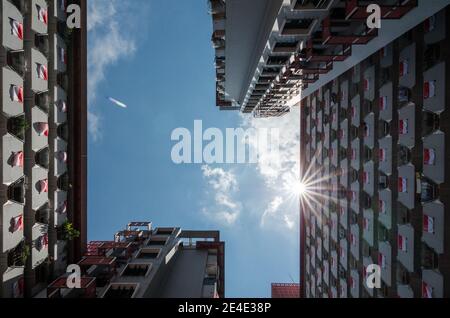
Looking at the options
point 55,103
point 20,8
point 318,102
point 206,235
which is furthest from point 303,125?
point 20,8

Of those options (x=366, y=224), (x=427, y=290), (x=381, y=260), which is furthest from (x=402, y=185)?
(x=381, y=260)

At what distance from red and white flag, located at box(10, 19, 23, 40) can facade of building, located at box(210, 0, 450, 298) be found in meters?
15.5

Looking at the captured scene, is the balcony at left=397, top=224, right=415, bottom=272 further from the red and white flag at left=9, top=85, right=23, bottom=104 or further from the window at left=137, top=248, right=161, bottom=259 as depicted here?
the red and white flag at left=9, top=85, right=23, bottom=104

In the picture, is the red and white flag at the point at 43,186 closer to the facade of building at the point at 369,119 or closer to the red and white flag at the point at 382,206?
the facade of building at the point at 369,119

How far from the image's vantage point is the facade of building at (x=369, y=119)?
15.7 metres

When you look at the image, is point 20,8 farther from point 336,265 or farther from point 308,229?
point 308,229

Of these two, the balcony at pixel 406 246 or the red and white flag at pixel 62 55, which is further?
the red and white flag at pixel 62 55

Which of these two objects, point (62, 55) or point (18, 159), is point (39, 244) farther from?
point (62, 55)

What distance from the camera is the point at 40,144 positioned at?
18984 millimetres

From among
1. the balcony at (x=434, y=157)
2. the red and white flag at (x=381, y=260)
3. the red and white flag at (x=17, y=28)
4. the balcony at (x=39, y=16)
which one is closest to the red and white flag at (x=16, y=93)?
the red and white flag at (x=17, y=28)

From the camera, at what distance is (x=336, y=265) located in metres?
30.6

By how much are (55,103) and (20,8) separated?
6.54 metres

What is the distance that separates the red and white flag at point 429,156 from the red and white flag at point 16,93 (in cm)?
2605
